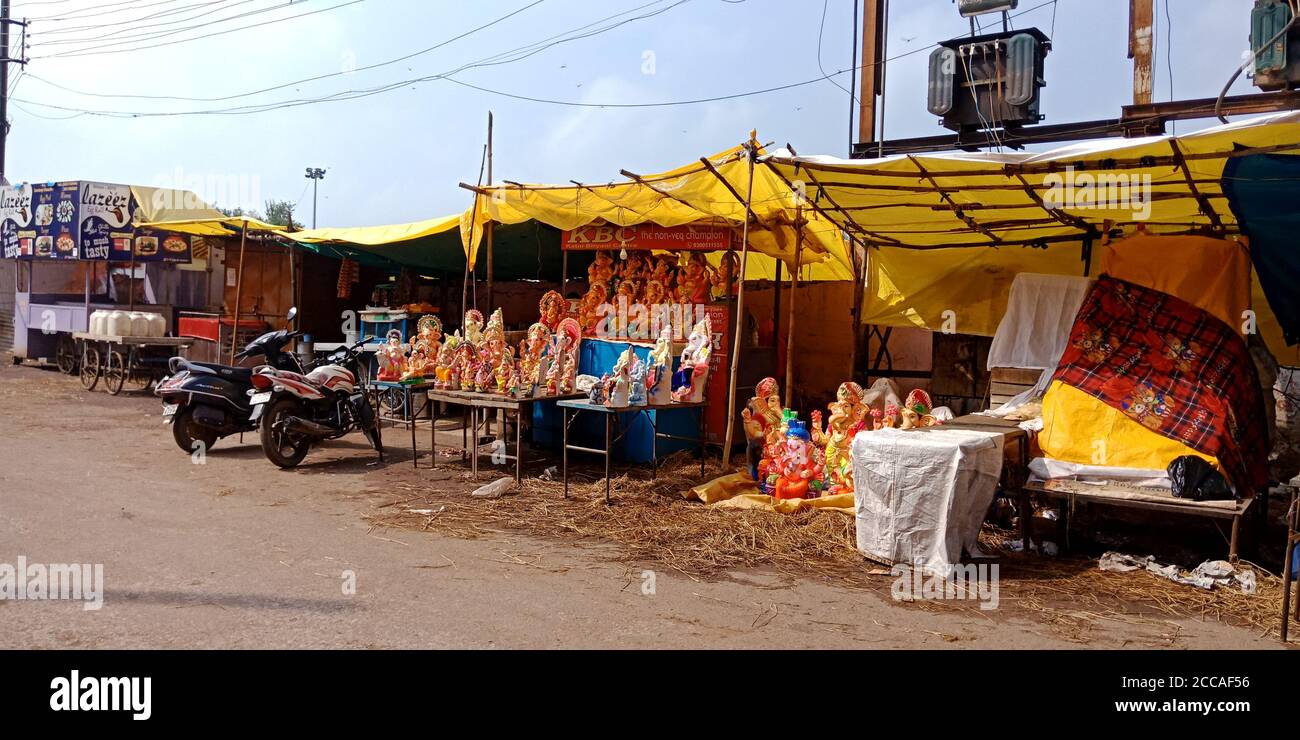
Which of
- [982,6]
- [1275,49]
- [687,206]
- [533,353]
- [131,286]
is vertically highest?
[982,6]

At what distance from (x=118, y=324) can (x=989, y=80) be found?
12985 mm

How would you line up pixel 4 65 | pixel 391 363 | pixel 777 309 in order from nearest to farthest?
pixel 391 363
pixel 777 309
pixel 4 65

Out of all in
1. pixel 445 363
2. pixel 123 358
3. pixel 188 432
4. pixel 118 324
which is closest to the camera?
pixel 445 363

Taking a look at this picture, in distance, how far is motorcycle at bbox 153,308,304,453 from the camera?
8891 millimetres

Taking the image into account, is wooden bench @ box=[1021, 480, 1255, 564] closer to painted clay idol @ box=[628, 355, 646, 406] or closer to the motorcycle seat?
painted clay idol @ box=[628, 355, 646, 406]

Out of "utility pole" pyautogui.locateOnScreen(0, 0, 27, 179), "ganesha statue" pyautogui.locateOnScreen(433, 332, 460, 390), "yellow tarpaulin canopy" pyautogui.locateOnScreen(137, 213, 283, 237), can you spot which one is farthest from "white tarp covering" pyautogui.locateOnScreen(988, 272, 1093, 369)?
"utility pole" pyautogui.locateOnScreen(0, 0, 27, 179)

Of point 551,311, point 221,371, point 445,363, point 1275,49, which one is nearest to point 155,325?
point 221,371

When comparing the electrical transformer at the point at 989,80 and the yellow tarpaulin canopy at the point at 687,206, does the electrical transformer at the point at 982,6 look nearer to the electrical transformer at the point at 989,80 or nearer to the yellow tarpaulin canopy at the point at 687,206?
the electrical transformer at the point at 989,80

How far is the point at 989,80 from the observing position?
35.4 feet

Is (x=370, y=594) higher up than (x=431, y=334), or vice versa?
(x=431, y=334)

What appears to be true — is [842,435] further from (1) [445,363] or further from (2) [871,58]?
(2) [871,58]

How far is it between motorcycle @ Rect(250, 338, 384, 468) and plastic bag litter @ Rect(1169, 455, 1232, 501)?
7112mm

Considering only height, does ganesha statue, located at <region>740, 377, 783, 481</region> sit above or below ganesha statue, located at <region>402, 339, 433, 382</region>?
below
